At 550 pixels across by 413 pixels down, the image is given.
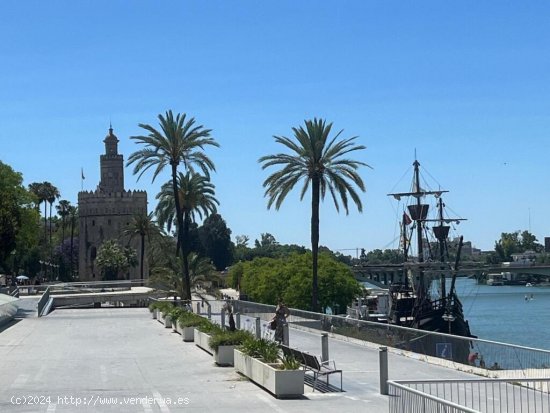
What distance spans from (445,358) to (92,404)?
9.36m

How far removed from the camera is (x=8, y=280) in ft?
371

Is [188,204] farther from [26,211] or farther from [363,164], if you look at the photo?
[363,164]

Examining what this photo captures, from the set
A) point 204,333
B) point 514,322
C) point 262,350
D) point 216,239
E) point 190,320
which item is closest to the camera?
point 262,350

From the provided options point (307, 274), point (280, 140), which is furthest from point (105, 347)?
point (307, 274)

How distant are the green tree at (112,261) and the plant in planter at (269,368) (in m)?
97.2

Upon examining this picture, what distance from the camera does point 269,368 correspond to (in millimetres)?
19531

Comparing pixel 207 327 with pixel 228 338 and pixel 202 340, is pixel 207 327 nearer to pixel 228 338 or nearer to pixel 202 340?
pixel 202 340

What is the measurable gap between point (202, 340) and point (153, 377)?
7.53 meters

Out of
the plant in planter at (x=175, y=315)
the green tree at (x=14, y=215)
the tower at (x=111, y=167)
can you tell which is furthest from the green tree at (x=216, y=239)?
the plant in planter at (x=175, y=315)

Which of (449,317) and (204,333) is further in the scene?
(449,317)

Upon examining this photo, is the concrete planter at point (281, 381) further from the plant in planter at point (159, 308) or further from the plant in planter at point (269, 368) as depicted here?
the plant in planter at point (159, 308)

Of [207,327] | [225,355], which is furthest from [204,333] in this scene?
[225,355]

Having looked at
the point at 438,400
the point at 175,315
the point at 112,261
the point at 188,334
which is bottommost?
the point at 188,334

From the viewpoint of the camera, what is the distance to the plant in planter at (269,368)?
18.9 m
